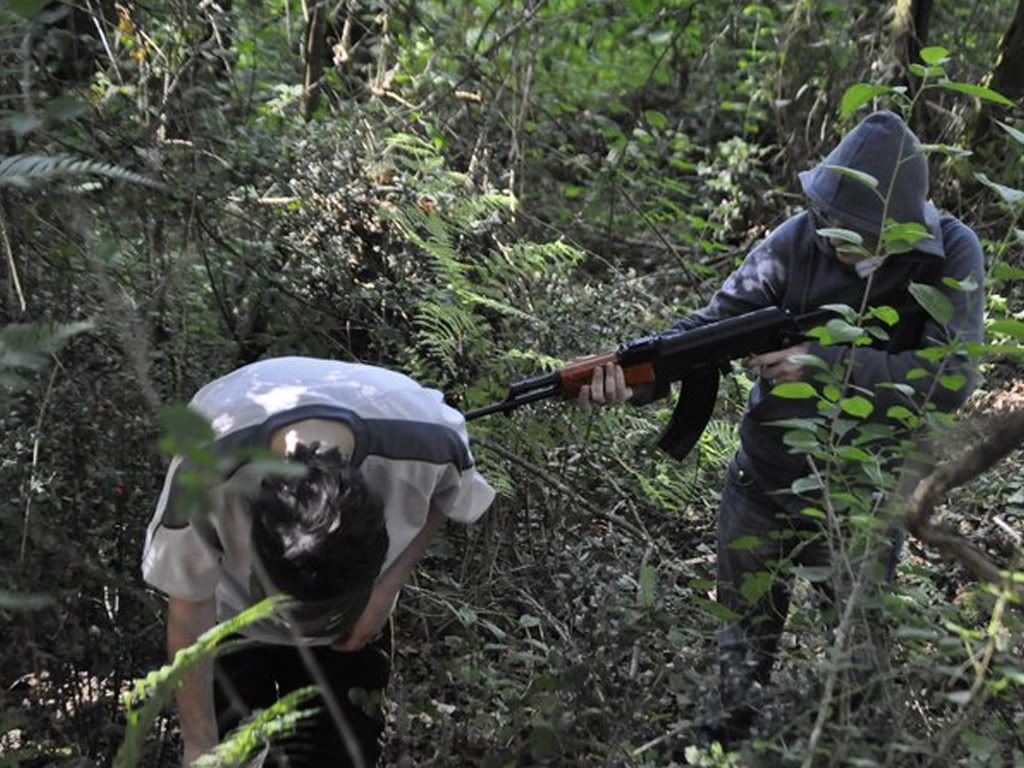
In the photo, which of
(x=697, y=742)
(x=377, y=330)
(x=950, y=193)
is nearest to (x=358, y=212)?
(x=377, y=330)

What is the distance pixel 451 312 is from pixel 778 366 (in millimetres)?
1587

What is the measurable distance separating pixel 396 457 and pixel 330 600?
44cm

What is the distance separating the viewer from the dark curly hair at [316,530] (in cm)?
269

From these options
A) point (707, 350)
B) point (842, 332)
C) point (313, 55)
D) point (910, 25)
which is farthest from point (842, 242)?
point (910, 25)

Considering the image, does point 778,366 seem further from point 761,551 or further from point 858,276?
point 761,551

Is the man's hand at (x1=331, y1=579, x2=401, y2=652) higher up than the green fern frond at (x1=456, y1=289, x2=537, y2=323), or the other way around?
the green fern frond at (x1=456, y1=289, x2=537, y2=323)

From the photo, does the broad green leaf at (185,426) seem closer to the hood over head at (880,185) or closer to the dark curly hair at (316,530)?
the dark curly hair at (316,530)

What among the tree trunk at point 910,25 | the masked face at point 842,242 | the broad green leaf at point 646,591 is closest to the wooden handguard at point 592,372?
the masked face at point 842,242

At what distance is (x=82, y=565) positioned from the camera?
361 centimetres

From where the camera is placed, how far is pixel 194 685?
3.00m

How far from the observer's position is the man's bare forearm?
118 inches

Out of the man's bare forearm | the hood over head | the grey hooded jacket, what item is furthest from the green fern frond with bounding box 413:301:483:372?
the man's bare forearm

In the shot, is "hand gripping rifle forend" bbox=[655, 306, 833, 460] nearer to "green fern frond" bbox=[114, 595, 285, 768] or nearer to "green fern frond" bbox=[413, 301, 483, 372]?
"green fern frond" bbox=[413, 301, 483, 372]

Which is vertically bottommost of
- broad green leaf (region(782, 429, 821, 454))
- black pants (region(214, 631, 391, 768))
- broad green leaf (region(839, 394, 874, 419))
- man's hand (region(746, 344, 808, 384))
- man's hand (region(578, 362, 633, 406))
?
black pants (region(214, 631, 391, 768))
